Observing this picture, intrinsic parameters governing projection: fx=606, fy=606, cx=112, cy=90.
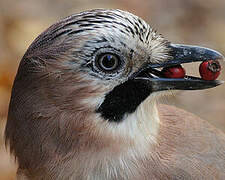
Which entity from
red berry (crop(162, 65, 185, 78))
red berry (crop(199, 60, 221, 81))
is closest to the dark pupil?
red berry (crop(162, 65, 185, 78))

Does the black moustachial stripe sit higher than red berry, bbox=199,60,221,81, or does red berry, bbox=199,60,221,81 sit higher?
red berry, bbox=199,60,221,81

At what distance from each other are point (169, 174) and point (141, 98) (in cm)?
46

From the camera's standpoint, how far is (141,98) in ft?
10.3

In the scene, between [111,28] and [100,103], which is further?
[100,103]

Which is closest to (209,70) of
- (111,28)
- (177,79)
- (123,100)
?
(177,79)

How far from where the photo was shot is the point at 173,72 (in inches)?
124

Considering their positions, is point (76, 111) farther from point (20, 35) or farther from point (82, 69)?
point (20, 35)

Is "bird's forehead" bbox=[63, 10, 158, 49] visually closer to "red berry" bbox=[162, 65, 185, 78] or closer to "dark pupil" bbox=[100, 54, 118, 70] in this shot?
"dark pupil" bbox=[100, 54, 118, 70]

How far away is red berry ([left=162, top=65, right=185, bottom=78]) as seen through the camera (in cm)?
314

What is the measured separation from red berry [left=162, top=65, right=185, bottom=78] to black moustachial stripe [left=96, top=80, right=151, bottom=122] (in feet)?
0.43

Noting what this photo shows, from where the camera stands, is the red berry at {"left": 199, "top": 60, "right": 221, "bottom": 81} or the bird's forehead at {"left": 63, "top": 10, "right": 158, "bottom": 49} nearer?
the bird's forehead at {"left": 63, "top": 10, "right": 158, "bottom": 49}

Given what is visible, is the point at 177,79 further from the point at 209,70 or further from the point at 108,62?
the point at 108,62

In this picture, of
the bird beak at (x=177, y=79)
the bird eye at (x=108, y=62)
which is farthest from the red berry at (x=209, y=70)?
the bird eye at (x=108, y=62)

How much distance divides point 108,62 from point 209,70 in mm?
567
